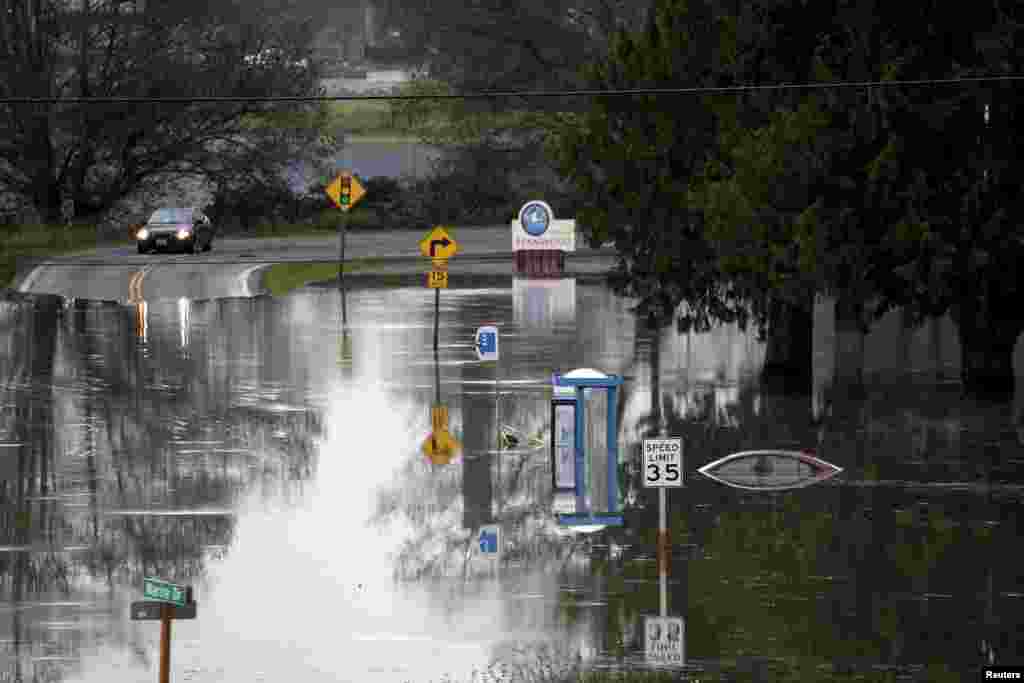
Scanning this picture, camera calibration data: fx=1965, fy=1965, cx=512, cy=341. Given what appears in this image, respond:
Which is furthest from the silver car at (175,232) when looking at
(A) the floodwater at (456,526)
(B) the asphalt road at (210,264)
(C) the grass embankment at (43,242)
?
(A) the floodwater at (456,526)

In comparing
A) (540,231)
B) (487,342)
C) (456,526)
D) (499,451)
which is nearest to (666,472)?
(456,526)

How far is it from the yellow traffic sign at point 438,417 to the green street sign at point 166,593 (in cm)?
1667

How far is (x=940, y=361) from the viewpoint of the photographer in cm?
3922

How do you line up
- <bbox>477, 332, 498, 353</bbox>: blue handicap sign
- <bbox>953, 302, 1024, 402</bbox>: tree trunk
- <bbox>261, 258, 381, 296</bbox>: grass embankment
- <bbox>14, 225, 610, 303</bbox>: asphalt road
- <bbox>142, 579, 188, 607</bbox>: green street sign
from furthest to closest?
<bbox>261, 258, 381, 296</bbox>: grass embankment
<bbox>14, 225, 610, 303</bbox>: asphalt road
<bbox>953, 302, 1024, 402</bbox>: tree trunk
<bbox>477, 332, 498, 353</bbox>: blue handicap sign
<bbox>142, 579, 188, 607</bbox>: green street sign

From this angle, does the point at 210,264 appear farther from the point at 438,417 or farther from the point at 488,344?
the point at 438,417

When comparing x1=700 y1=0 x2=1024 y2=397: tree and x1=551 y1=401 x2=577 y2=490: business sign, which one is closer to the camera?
x1=551 y1=401 x2=577 y2=490: business sign

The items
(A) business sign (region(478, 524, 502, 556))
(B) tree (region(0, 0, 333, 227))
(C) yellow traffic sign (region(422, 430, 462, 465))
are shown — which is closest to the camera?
(A) business sign (region(478, 524, 502, 556))

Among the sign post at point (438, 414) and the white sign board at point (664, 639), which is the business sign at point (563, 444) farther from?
the white sign board at point (664, 639)

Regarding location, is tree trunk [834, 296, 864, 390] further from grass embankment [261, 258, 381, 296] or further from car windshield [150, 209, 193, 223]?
car windshield [150, 209, 193, 223]

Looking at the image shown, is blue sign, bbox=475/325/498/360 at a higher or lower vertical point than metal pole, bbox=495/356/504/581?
higher

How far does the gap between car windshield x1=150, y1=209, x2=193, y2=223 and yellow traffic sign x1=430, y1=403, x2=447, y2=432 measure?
3284 cm

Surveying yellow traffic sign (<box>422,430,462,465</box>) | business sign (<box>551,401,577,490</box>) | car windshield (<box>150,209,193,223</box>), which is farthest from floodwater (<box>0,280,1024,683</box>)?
car windshield (<box>150,209,193,223</box>)

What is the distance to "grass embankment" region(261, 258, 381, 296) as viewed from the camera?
5338 cm

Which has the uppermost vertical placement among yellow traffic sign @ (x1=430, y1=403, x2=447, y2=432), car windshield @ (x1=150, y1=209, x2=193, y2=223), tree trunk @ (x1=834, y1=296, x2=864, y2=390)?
car windshield @ (x1=150, y1=209, x2=193, y2=223)
